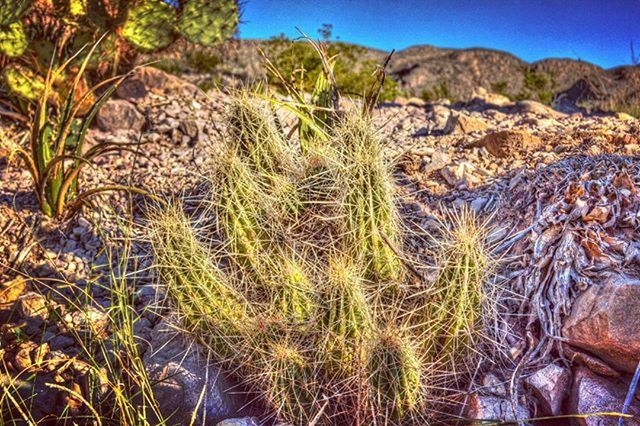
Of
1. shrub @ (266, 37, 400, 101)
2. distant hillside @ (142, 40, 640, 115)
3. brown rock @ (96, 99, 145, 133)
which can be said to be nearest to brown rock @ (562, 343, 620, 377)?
brown rock @ (96, 99, 145, 133)

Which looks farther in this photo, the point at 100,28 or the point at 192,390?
the point at 100,28

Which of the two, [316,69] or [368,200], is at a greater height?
[316,69]

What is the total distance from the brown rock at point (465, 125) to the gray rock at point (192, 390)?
3.09m

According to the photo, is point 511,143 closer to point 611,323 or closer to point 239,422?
point 611,323

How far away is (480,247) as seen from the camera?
2.43 m

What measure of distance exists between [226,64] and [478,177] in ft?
29.4

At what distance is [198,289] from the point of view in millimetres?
2551

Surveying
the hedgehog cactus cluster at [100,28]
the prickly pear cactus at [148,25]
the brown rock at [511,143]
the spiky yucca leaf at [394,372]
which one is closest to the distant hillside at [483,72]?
the hedgehog cactus cluster at [100,28]

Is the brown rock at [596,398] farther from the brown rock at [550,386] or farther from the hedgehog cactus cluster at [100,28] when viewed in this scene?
the hedgehog cactus cluster at [100,28]

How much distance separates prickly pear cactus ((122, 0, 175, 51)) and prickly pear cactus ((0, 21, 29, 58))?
0.90m

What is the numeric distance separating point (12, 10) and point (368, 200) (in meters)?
4.31

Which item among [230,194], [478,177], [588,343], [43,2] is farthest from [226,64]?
[588,343]

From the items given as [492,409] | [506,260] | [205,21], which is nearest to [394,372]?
[492,409]

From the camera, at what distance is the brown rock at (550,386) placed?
95.6 inches
